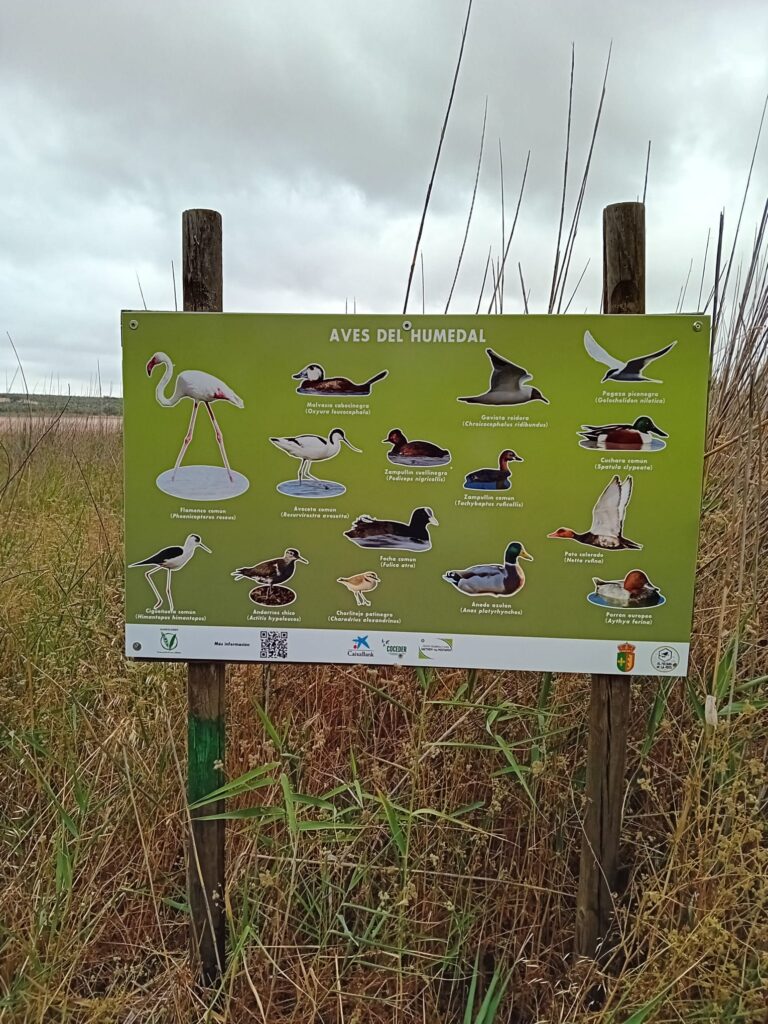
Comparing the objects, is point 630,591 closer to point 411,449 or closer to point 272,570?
point 411,449

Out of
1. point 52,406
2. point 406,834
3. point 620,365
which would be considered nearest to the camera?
point 620,365

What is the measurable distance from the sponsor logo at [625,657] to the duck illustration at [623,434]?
468mm

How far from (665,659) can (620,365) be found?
2.26 feet

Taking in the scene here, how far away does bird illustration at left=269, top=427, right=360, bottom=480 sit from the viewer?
4.67ft

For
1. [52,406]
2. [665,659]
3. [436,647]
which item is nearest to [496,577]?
[436,647]

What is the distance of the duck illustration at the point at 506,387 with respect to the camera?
4.54 feet

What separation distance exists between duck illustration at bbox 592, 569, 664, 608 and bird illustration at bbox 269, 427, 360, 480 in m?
0.67

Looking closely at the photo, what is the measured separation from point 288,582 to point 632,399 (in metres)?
0.91

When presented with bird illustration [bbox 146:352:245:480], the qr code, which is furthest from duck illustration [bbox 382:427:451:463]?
the qr code

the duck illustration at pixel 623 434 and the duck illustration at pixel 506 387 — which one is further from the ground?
the duck illustration at pixel 506 387

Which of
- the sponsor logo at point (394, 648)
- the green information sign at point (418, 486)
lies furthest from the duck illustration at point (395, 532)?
the sponsor logo at point (394, 648)

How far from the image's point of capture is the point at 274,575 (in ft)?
4.79

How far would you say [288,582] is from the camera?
146 centimetres

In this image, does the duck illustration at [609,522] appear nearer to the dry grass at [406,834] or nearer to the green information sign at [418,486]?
the green information sign at [418,486]
